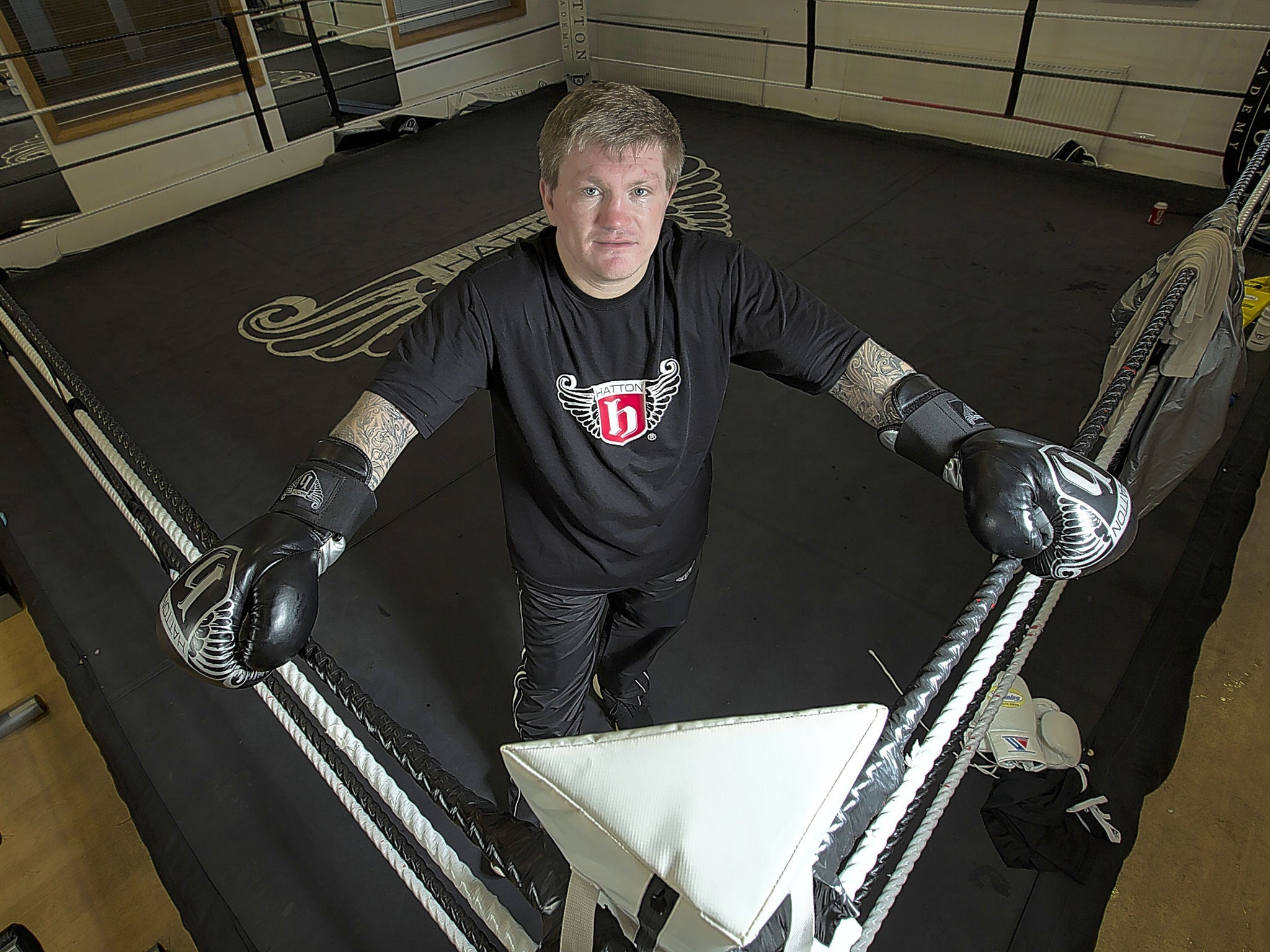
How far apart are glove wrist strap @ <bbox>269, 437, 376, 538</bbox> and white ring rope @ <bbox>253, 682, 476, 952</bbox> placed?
0.81ft

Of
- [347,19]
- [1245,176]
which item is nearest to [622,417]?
[1245,176]

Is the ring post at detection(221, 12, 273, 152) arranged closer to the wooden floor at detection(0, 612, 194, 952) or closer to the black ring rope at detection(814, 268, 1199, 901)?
the wooden floor at detection(0, 612, 194, 952)

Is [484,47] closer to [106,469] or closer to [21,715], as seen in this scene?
[106,469]

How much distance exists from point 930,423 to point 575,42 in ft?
20.2

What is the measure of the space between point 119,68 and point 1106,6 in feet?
18.1

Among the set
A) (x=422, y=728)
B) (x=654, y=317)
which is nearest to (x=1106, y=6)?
(x=654, y=317)

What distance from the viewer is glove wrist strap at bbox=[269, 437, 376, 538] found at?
0.96 meters

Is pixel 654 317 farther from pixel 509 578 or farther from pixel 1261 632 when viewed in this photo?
pixel 1261 632

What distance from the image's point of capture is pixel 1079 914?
1386 millimetres

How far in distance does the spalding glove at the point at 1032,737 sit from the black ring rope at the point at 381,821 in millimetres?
1191

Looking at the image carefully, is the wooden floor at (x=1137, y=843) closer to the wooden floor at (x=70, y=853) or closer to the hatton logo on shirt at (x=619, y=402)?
the wooden floor at (x=70, y=853)

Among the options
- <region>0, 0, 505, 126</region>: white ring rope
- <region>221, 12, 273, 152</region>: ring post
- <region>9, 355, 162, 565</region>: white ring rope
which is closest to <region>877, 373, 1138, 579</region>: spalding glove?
<region>9, 355, 162, 565</region>: white ring rope

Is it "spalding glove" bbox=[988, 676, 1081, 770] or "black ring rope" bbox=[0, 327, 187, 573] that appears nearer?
"black ring rope" bbox=[0, 327, 187, 573]

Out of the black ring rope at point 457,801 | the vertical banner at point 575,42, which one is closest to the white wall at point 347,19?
the vertical banner at point 575,42
